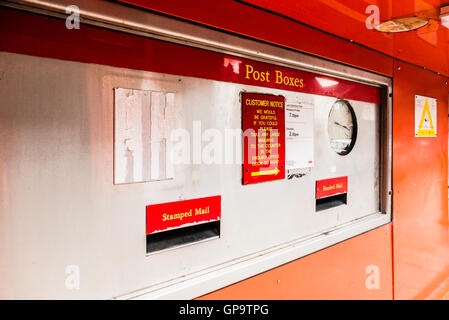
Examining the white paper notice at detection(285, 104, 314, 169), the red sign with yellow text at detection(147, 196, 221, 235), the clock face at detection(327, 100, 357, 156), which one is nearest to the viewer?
the red sign with yellow text at detection(147, 196, 221, 235)

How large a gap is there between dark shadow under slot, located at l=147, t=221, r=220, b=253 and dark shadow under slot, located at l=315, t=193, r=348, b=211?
738mm

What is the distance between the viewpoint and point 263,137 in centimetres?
143

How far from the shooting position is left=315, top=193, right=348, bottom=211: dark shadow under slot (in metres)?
1.80

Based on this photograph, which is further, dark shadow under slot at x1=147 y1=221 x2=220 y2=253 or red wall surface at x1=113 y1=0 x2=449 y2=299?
red wall surface at x1=113 y1=0 x2=449 y2=299

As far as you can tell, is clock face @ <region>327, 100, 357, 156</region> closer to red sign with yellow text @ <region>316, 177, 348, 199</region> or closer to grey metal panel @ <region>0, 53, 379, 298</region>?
red sign with yellow text @ <region>316, 177, 348, 199</region>

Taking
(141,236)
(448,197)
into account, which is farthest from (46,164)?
(448,197)

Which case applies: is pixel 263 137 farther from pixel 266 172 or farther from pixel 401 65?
pixel 401 65

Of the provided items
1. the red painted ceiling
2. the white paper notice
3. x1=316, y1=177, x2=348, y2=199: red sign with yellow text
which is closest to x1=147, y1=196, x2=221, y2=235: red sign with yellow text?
the white paper notice

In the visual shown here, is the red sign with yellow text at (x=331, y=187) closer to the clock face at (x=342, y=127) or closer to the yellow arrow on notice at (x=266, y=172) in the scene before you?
the clock face at (x=342, y=127)

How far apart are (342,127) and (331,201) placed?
1.52 ft

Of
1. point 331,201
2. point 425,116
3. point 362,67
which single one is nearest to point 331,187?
point 331,201

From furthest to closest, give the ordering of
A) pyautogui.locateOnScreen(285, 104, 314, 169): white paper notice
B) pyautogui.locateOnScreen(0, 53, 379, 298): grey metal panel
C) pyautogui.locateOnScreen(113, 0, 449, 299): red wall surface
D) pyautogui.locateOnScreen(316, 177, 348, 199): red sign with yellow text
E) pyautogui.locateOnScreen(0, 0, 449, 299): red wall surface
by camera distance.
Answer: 1. pyautogui.locateOnScreen(316, 177, 348, 199): red sign with yellow text
2. pyautogui.locateOnScreen(285, 104, 314, 169): white paper notice
3. pyautogui.locateOnScreen(113, 0, 449, 299): red wall surface
4. pyautogui.locateOnScreen(0, 0, 449, 299): red wall surface
5. pyautogui.locateOnScreen(0, 53, 379, 298): grey metal panel

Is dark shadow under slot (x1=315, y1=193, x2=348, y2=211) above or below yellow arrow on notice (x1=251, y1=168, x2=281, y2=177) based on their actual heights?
below

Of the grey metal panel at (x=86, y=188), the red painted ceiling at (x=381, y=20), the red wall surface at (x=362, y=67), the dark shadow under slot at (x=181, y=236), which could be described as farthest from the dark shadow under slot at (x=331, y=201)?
the red painted ceiling at (x=381, y=20)
